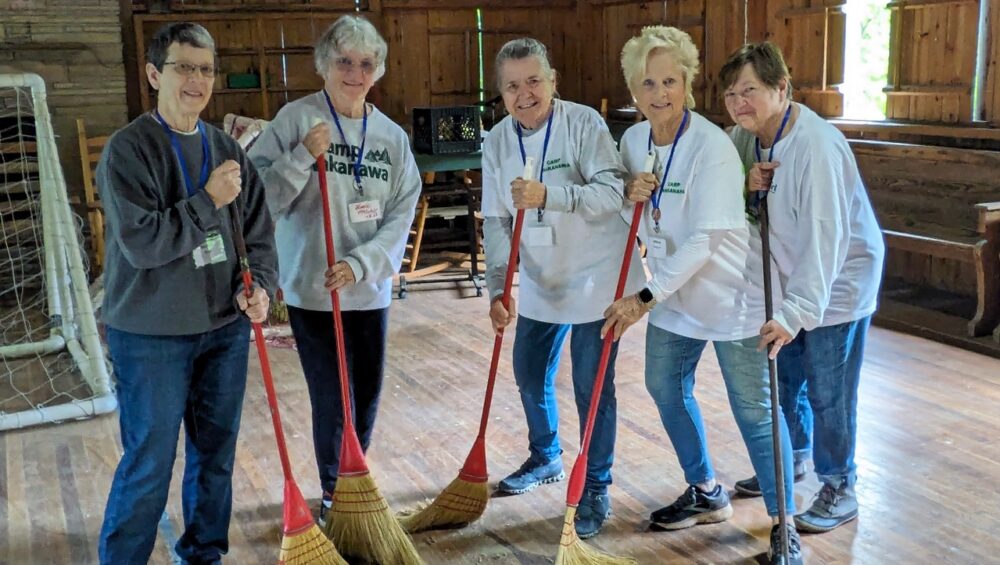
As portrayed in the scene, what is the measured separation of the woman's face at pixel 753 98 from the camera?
8.44 ft

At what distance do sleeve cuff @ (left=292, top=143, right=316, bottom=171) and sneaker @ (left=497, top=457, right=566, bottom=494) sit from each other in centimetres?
130

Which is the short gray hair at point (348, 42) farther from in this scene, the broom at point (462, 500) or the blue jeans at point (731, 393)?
the blue jeans at point (731, 393)

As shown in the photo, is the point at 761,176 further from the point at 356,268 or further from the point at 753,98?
the point at 356,268

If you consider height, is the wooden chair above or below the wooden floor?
above

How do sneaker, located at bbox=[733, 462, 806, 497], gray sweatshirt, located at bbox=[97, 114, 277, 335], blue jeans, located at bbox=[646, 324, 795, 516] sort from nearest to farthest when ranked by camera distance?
gray sweatshirt, located at bbox=[97, 114, 277, 335] < blue jeans, located at bbox=[646, 324, 795, 516] < sneaker, located at bbox=[733, 462, 806, 497]

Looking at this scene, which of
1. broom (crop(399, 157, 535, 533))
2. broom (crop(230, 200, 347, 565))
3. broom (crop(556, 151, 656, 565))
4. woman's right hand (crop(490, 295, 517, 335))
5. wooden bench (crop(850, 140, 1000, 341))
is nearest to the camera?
broom (crop(230, 200, 347, 565))

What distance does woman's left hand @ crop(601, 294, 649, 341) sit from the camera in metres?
2.55

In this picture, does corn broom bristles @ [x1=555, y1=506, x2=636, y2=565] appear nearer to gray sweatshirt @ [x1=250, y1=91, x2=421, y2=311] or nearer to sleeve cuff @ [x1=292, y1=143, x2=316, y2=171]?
gray sweatshirt @ [x1=250, y1=91, x2=421, y2=311]

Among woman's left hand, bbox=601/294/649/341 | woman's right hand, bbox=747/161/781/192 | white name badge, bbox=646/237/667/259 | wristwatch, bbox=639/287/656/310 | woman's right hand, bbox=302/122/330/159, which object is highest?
woman's right hand, bbox=302/122/330/159

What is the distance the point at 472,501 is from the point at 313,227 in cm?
99

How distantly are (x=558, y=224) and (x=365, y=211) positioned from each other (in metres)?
0.57

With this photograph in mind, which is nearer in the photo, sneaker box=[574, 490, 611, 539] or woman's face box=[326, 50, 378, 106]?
woman's face box=[326, 50, 378, 106]

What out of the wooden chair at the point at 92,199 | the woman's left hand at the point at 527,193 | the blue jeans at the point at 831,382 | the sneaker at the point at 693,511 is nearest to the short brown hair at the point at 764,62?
the woman's left hand at the point at 527,193

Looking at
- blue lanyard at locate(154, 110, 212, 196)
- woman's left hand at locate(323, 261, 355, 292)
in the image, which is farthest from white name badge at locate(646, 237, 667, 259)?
blue lanyard at locate(154, 110, 212, 196)
